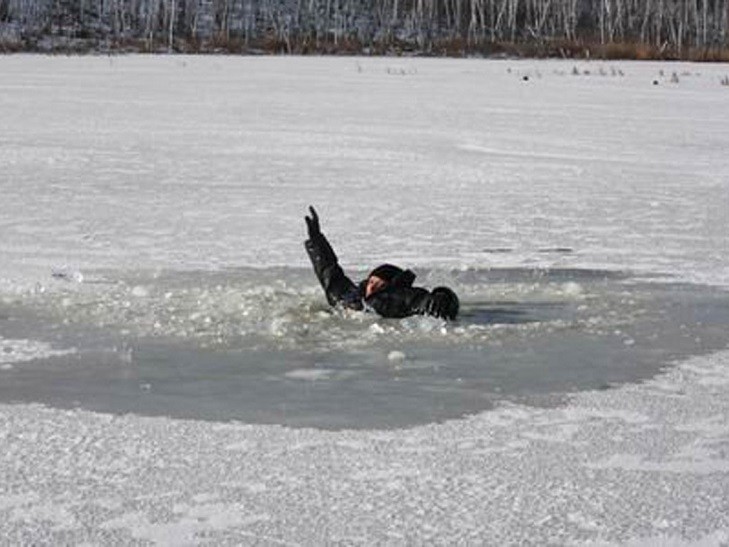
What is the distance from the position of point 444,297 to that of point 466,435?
187 cm

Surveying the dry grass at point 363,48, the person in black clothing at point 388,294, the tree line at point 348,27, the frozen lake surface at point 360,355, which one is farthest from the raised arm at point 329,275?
the tree line at point 348,27

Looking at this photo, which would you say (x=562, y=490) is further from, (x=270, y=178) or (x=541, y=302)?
(x=270, y=178)

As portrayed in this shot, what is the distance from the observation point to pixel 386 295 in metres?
6.21

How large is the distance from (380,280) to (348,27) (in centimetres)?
7235

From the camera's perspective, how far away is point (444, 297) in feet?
19.9

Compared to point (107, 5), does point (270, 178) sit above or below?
below

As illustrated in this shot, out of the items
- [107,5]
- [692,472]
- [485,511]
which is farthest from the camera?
[107,5]

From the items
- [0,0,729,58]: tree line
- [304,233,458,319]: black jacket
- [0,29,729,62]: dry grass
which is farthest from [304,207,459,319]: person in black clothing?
[0,0,729,58]: tree line

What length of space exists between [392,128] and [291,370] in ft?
46.1

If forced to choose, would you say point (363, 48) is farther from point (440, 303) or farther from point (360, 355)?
point (360, 355)

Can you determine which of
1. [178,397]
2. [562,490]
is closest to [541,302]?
[178,397]

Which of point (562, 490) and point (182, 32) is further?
point (182, 32)

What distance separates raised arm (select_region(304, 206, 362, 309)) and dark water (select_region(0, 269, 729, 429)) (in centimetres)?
11

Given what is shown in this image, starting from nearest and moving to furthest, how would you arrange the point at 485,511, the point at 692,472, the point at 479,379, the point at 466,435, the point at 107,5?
the point at 485,511 → the point at 692,472 → the point at 466,435 → the point at 479,379 → the point at 107,5
